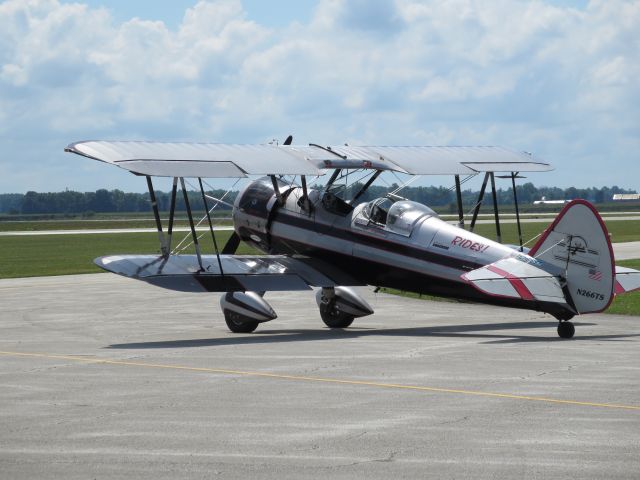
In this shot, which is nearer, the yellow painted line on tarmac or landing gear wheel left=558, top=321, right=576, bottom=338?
the yellow painted line on tarmac

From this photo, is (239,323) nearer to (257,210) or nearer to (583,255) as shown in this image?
(257,210)

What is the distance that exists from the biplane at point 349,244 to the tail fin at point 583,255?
1 centimetres

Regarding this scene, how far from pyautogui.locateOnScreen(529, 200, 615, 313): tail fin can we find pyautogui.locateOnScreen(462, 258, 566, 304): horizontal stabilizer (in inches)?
8.3

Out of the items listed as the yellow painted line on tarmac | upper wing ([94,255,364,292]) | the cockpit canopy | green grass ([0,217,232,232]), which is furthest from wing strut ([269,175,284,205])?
green grass ([0,217,232,232])

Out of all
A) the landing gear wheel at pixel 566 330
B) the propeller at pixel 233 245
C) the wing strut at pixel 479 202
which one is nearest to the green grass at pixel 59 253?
the propeller at pixel 233 245

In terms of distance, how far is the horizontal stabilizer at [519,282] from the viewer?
54.9ft

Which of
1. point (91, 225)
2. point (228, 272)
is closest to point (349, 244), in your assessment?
point (228, 272)

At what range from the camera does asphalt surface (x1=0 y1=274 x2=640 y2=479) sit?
862 cm

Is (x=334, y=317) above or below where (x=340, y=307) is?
below

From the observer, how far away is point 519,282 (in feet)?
55.3

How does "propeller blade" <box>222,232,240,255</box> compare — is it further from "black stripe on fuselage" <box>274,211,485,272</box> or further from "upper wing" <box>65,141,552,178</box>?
"upper wing" <box>65,141,552,178</box>

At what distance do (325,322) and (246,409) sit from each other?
981 cm

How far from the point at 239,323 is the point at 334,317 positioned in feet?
6.28

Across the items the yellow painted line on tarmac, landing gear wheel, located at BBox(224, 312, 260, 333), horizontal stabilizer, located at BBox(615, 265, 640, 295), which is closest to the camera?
the yellow painted line on tarmac
